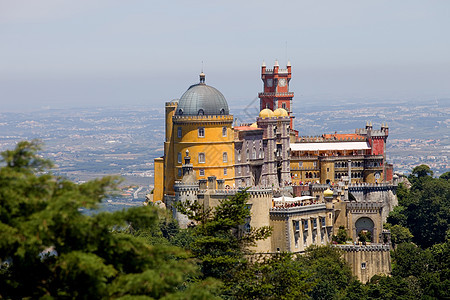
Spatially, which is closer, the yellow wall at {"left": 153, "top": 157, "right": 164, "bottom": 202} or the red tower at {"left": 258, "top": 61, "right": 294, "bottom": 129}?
the yellow wall at {"left": 153, "top": 157, "right": 164, "bottom": 202}

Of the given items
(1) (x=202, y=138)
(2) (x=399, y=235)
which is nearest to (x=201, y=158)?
(1) (x=202, y=138)

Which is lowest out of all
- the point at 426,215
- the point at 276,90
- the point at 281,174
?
the point at 426,215

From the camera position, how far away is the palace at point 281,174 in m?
96.8

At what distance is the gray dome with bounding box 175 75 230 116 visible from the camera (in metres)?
108

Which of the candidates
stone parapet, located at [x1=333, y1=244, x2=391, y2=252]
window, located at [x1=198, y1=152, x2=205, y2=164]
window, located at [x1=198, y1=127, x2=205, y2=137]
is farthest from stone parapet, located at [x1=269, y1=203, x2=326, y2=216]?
window, located at [x1=198, y1=127, x2=205, y2=137]

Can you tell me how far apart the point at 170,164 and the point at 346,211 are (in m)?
20.7

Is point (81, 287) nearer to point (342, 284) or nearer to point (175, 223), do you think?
point (342, 284)

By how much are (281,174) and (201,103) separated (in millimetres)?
15845

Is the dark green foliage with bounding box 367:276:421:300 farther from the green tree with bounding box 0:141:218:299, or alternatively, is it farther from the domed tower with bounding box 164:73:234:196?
the green tree with bounding box 0:141:218:299

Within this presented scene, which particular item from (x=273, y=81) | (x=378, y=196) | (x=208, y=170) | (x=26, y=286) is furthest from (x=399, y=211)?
(x=26, y=286)

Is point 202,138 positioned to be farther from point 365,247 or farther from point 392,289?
point 392,289

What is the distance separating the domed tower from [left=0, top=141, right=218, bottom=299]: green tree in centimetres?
6992

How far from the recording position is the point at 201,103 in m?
109

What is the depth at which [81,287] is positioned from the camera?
35.6m
